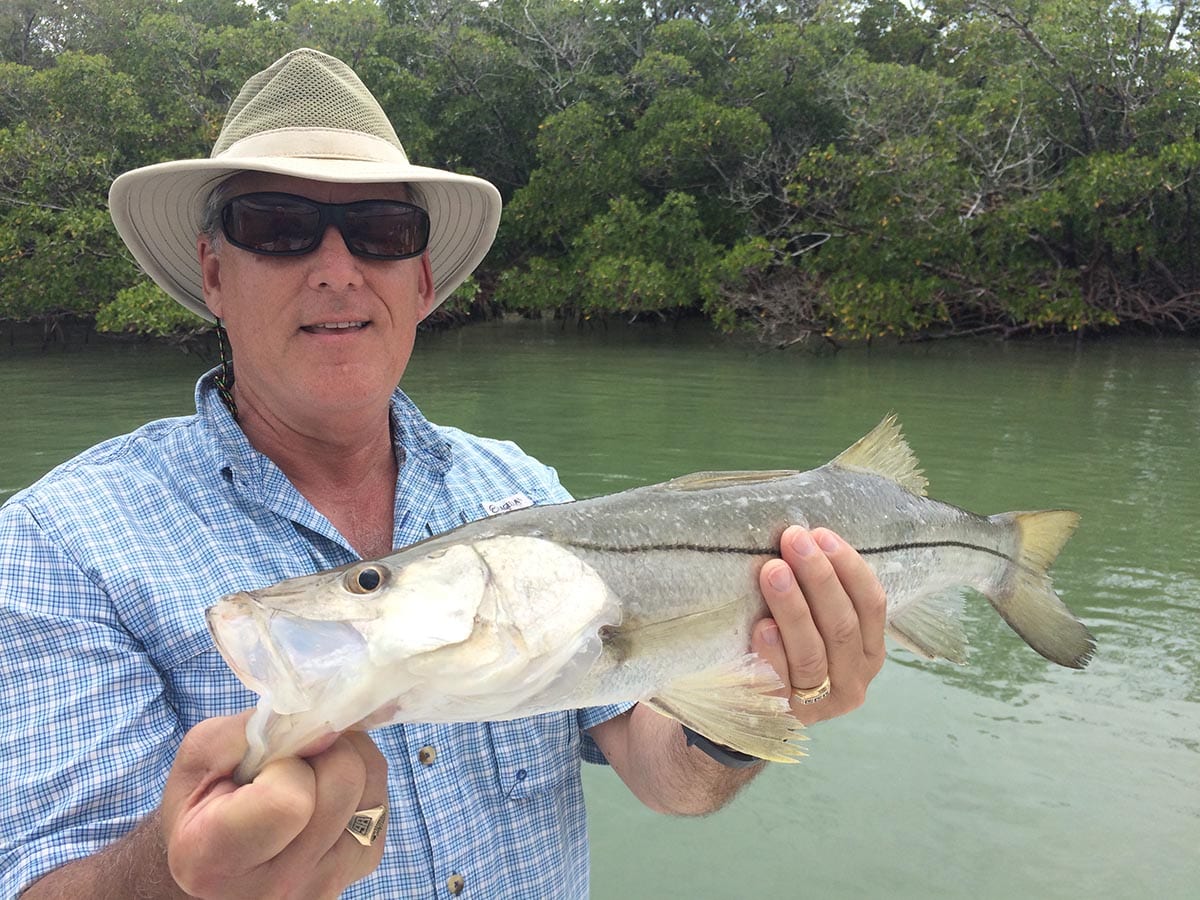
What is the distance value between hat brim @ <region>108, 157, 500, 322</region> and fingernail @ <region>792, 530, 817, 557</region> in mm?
Answer: 1089

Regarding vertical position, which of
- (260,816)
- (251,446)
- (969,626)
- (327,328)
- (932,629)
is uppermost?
(327,328)

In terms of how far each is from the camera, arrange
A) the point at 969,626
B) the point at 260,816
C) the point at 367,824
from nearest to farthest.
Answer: the point at 260,816 → the point at 367,824 → the point at 969,626

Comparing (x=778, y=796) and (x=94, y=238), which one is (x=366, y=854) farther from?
(x=94, y=238)

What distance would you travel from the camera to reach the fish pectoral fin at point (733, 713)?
172 cm

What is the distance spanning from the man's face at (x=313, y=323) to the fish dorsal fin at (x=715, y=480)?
0.68 meters

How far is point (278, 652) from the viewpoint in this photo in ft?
4.22

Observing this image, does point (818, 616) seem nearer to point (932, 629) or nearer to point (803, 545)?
point (803, 545)

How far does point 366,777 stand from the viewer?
4.46 feet

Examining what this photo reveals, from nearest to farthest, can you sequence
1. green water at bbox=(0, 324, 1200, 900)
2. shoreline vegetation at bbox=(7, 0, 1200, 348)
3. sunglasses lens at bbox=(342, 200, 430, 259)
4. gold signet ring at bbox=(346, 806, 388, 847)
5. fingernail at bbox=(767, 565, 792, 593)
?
gold signet ring at bbox=(346, 806, 388, 847) < fingernail at bbox=(767, 565, 792, 593) < sunglasses lens at bbox=(342, 200, 430, 259) < green water at bbox=(0, 324, 1200, 900) < shoreline vegetation at bbox=(7, 0, 1200, 348)

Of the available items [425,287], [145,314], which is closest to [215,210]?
[425,287]

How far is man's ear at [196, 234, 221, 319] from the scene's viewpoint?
91.7 inches

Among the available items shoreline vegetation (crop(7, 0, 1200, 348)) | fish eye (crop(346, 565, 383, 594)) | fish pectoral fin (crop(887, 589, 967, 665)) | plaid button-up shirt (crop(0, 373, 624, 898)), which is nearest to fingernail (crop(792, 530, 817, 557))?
fish pectoral fin (crop(887, 589, 967, 665))

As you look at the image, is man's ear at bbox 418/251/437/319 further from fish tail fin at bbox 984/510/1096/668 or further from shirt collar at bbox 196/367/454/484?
fish tail fin at bbox 984/510/1096/668

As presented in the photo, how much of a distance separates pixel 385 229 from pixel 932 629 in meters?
1.61
